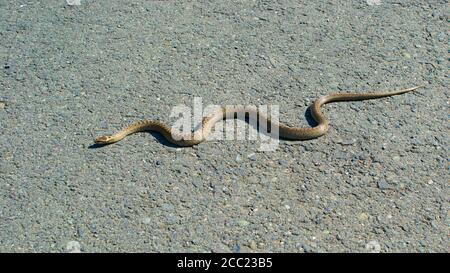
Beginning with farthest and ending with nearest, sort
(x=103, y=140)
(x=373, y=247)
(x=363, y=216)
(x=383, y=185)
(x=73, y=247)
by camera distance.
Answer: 1. (x=103, y=140)
2. (x=383, y=185)
3. (x=363, y=216)
4. (x=73, y=247)
5. (x=373, y=247)

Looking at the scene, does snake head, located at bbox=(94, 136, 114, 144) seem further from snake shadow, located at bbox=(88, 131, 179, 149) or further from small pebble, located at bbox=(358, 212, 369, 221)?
small pebble, located at bbox=(358, 212, 369, 221)

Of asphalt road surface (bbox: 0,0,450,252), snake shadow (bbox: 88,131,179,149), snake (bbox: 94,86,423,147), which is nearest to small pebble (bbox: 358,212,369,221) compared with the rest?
asphalt road surface (bbox: 0,0,450,252)

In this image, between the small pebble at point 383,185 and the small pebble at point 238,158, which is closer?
the small pebble at point 383,185

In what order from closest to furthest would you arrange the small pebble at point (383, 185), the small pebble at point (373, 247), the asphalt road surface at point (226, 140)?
the small pebble at point (373, 247) → the asphalt road surface at point (226, 140) → the small pebble at point (383, 185)

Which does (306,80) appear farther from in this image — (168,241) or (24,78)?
(24,78)

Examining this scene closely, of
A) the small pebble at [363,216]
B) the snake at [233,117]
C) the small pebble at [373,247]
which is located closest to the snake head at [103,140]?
the snake at [233,117]

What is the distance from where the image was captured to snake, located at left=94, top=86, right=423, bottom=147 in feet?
17.6

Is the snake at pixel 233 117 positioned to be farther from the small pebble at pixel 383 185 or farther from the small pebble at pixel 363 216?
the small pebble at pixel 363 216

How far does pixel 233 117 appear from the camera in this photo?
5.76 m

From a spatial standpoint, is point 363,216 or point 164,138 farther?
point 164,138

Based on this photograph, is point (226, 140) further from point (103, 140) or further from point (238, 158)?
point (103, 140)

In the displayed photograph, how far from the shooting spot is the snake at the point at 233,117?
537cm

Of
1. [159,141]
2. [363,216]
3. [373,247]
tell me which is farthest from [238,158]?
[373,247]
